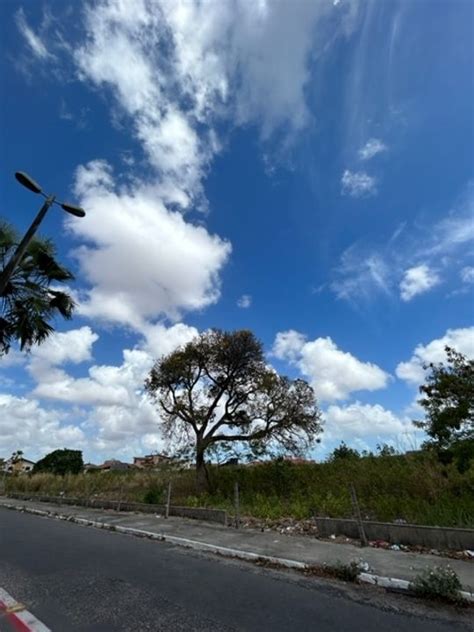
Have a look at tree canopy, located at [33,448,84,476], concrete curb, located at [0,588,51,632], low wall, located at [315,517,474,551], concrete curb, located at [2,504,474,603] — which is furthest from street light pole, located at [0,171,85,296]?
tree canopy, located at [33,448,84,476]

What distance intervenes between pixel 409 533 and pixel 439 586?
2.85m

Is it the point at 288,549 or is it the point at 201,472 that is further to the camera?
the point at 201,472

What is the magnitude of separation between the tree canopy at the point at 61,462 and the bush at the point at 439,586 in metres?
42.1

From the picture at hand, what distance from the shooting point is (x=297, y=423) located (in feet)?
62.6

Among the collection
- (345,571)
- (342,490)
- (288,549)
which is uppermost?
(342,490)

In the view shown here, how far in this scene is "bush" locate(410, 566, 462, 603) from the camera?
4852 mm

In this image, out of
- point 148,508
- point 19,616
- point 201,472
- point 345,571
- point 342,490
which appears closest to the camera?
point 19,616

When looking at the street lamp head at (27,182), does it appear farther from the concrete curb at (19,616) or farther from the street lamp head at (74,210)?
the concrete curb at (19,616)

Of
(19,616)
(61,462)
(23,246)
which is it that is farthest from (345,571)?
(61,462)

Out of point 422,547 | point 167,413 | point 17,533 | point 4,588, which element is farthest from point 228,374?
point 4,588

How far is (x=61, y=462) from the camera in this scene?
41812 millimetres

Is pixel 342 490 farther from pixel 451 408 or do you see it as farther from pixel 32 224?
pixel 32 224

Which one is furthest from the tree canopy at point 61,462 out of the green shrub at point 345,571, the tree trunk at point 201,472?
the green shrub at point 345,571

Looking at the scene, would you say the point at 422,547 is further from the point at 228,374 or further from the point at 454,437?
the point at 228,374
